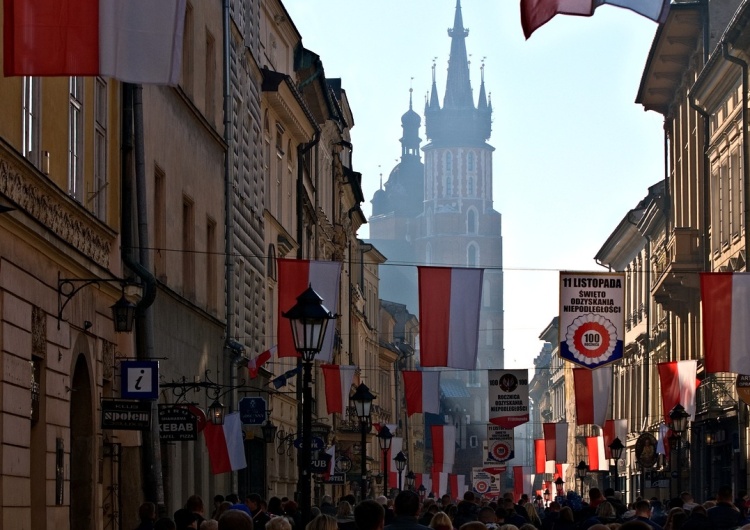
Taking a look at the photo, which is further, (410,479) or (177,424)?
(410,479)

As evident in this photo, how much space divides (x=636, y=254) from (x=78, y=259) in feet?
192

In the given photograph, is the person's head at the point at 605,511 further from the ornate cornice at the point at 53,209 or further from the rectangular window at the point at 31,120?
the rectangular window at the point at 31,120

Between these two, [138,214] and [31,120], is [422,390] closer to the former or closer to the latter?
[138,214]

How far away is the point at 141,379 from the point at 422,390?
2327cm

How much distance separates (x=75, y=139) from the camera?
800 inches

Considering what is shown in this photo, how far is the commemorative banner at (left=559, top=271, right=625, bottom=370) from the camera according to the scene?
100ft

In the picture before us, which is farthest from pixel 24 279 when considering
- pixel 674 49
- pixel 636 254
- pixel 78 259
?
pixel 636 254

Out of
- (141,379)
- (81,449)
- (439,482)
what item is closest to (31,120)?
(141,379)

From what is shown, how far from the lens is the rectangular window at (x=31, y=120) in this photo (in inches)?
688

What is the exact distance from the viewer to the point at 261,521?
19.1 meters

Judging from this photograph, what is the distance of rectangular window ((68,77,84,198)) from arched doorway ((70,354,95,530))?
7.24 feet

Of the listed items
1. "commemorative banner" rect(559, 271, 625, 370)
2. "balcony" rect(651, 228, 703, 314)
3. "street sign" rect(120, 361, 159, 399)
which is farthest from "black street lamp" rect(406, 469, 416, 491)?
"street sign" rect(120, 361, 159, 399)

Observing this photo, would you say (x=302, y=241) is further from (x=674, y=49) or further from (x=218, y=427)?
(x=218, y=427)

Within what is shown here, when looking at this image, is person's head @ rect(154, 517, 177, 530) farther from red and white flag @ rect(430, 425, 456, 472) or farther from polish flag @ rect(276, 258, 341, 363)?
red and white flag @ rect(430, 425, 456, 472)
